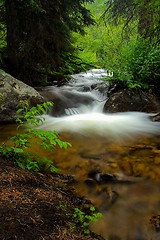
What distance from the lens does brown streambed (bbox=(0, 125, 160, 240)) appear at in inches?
82.8

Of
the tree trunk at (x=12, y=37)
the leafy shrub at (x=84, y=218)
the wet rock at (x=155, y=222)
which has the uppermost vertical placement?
the tree trunk at (x=12, y=37)

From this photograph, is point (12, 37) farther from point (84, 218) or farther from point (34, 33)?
point (84, 218)

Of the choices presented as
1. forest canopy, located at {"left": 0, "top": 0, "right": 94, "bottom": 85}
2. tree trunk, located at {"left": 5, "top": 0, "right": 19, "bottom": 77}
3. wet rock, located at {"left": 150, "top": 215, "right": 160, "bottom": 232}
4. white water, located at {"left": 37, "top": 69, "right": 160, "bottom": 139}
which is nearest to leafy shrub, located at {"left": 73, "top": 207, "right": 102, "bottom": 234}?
wet rock, located at {"left": 150, "top": 215, "right": 160, "bottom": 232}

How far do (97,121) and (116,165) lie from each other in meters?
2.95

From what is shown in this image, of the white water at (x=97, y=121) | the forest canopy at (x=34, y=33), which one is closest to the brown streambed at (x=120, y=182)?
the white water at (x=97, y=121)

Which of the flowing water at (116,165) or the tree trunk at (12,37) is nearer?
the flowing water at (116,165)

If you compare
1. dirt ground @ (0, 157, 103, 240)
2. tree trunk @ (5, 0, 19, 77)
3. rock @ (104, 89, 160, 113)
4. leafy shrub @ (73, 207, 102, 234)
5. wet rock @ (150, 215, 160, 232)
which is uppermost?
tree trunk @ (5, 0, 19, 77)

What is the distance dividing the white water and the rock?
22 centimetres

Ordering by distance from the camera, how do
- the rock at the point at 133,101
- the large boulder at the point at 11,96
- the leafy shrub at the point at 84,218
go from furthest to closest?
the rock at the point at 133,101, the large boulder at the point at 11,96, the leafy shrub at the point at 84,218

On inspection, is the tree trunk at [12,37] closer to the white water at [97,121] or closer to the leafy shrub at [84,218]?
the white water at [97,121]

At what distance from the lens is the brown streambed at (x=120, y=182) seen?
2.10 metres

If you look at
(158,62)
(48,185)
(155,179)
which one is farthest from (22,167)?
(158,62)

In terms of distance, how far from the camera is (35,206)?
6.28ft

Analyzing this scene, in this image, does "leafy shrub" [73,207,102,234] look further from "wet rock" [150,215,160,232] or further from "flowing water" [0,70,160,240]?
"wet rock" [150,215,160,232]
